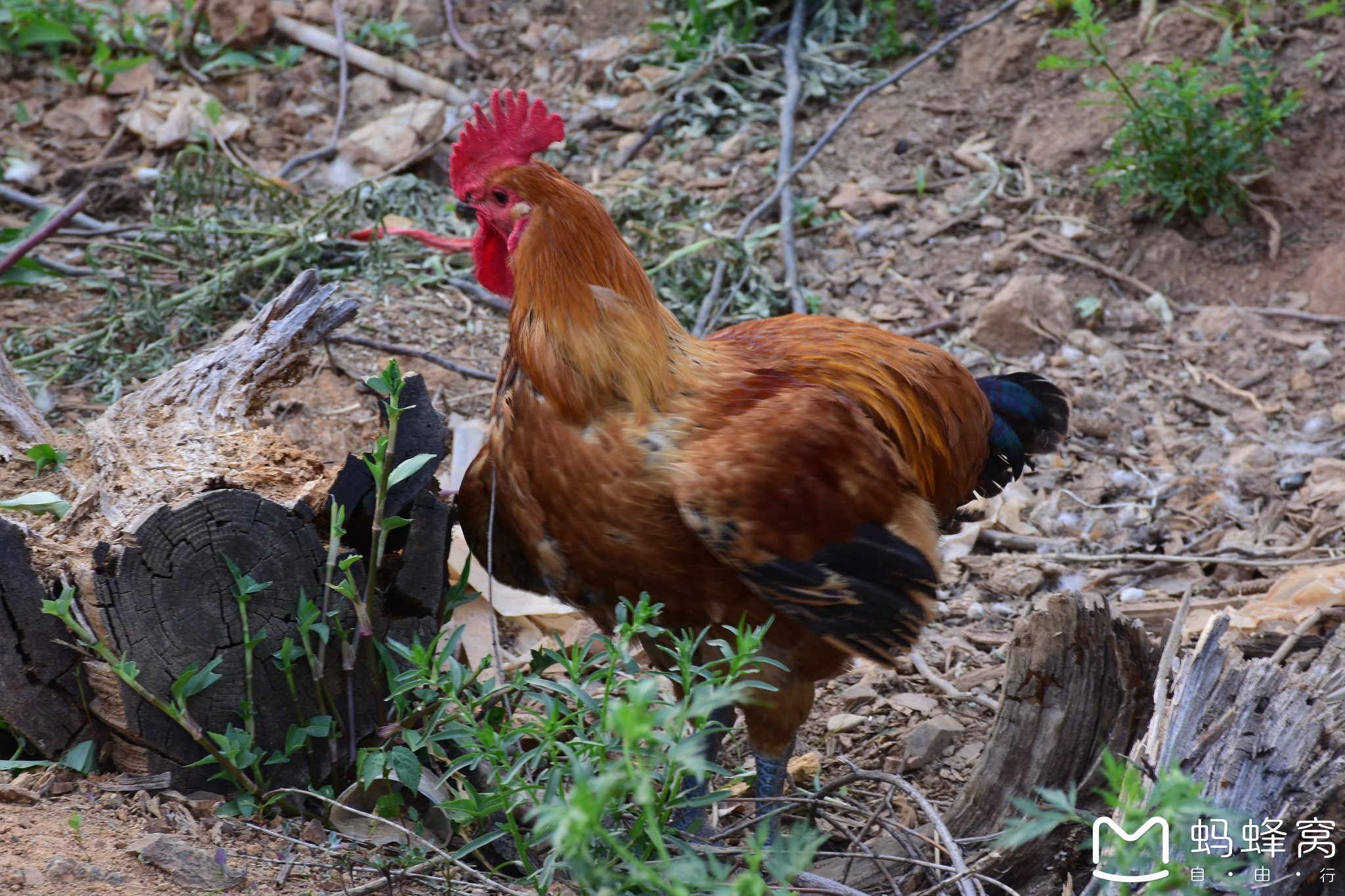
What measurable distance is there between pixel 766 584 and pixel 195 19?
5720 millimetres

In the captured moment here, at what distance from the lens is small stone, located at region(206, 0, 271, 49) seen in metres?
6.79

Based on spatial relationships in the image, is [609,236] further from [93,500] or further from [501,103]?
[93,500]

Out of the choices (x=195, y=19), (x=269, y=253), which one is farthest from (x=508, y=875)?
(x=195, y=19)

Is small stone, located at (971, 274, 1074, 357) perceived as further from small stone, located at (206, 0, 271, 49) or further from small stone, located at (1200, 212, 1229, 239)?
small stone, located at (206, 0, 271, 49)

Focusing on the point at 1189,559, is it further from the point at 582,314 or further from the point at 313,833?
the point at 313,833

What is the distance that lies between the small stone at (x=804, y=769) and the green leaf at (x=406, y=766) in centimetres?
136

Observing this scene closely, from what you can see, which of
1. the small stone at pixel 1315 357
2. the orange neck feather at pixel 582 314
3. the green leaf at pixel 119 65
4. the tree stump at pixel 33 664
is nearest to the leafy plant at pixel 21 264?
the green leaf at pixel 119 65

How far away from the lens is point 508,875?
2668mm

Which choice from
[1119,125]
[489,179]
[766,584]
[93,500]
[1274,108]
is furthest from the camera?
[1119,125]

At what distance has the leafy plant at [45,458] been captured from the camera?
119 inches

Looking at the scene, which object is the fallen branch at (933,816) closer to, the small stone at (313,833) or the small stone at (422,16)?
the small stone at (313,833)

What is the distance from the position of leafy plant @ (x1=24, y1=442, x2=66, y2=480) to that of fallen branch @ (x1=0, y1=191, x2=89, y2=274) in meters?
1.72

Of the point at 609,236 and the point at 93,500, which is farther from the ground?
the point at 609,236

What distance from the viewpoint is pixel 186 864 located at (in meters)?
2.29
